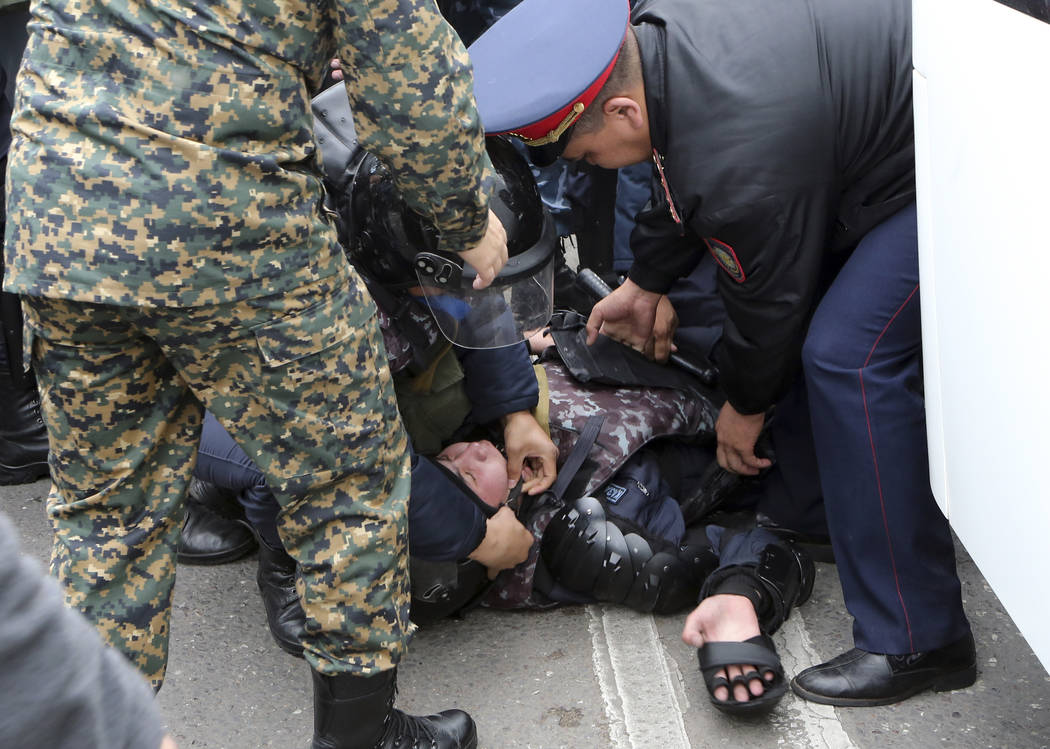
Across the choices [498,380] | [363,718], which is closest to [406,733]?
[363,718]

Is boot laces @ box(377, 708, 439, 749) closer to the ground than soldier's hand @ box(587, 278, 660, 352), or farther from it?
closer to the ground

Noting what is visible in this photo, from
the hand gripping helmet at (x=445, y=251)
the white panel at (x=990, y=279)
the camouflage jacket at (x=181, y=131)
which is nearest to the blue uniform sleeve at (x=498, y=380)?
the hand gripping helmet at (x=445, y=251)

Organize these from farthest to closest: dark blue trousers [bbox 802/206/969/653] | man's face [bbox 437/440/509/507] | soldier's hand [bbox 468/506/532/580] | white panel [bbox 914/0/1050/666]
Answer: man's face [bbox 437/440/509/507] < soldier's hand [bbox 468/506/532/580] < dark blue trousers [bbox 802/206/969/653] < white panel [bbox 914/0/1050/666]

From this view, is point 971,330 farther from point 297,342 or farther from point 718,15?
point 297,342

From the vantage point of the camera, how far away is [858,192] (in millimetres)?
1942

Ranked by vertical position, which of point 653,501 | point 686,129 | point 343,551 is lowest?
point 653,501

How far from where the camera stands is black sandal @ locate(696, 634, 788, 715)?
1871mm

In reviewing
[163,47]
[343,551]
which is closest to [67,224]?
[163,47]

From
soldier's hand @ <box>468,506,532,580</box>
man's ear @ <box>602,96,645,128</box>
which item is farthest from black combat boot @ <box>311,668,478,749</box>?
man's ear @ <box>602,96,645,128</box>

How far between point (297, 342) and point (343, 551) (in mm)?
335

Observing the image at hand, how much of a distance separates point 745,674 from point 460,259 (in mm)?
880

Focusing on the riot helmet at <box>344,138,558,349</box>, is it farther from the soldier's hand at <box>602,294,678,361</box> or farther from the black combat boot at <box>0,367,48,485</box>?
the black combat boot at <box>0,367,48,485</box>

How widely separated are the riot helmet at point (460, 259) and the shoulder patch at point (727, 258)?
1.05 ft

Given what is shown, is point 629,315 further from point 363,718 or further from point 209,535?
point 363,718
